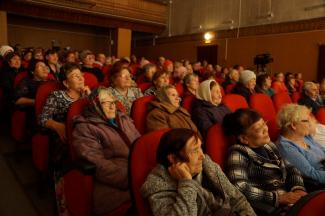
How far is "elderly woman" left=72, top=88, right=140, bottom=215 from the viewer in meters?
1.58

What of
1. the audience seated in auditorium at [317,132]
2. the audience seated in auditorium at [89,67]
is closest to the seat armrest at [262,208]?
the audience seated in auditorium at [317,132]

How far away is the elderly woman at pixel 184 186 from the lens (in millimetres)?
1082

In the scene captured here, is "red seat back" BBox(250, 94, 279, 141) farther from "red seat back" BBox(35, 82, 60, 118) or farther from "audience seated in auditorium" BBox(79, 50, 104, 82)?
"audience seated in auditorium" BBox(79, 50, 104, 82)

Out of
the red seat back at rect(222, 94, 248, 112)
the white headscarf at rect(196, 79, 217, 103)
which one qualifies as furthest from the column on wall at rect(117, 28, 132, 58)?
the white headscarf at rect(196, 79, 217, 103)

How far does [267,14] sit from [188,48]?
3.11m

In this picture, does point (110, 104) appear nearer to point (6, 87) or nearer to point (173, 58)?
point (6, 87)

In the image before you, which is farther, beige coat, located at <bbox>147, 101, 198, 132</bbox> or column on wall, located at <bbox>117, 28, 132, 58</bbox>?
column on wall, located at <bbox>117, 28, 132, 58</bbox>

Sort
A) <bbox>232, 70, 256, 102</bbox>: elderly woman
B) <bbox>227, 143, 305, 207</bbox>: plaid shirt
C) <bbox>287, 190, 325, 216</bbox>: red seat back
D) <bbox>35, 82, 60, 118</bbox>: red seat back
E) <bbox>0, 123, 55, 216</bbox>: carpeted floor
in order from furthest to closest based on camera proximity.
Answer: <bbox>232, 70, 256, 102</bbox>: elderly woman
<bbox>35, 82, 60, 118</bbox>: red seat back
<bbox>0, 123, 55, 216</bbox>: carpeted floor
<bbox>227, 143, 305, 207</bbox>: plaid shirt
<bbox>287, 190, 325, 216</bbox>: red seat back

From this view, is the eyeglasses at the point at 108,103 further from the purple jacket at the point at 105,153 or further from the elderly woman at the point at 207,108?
the elderly woman at the point at 207,108

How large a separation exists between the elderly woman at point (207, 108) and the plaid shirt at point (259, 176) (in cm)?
75

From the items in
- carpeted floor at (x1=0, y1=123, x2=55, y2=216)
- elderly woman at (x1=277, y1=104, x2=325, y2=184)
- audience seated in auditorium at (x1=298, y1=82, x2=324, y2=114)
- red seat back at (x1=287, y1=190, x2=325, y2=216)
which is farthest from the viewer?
audience seated in auditorium at (x1=298, y1=82, x2=324, y2=114)

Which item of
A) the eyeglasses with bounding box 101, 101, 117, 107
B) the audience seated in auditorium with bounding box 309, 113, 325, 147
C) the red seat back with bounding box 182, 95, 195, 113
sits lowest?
the audience seated in auditorium with bounding box 309, 113, 325, 147

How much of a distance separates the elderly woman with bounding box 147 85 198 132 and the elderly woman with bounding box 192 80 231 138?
121 millimetres

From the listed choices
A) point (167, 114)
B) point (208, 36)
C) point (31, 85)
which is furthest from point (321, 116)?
point (208, 36)
